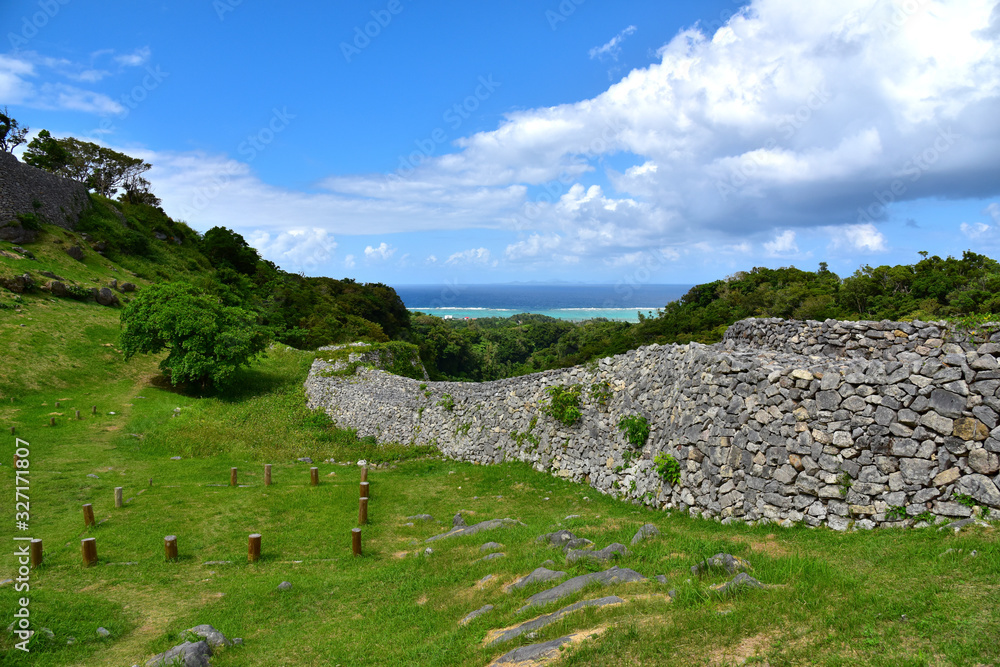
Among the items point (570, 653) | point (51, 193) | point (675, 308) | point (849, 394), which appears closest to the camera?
point (570, 653)

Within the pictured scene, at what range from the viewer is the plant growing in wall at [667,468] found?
11140 millimetres

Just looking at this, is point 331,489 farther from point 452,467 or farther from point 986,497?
point 986,497

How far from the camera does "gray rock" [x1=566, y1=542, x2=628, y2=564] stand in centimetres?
767

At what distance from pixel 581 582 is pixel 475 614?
1710 mm

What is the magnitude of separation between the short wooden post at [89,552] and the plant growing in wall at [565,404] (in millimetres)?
12246

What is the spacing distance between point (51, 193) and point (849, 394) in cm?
6517

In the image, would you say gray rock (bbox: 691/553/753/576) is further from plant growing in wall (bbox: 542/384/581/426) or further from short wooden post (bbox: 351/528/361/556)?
plant growing in wall (bbox: 542/384/581/426)

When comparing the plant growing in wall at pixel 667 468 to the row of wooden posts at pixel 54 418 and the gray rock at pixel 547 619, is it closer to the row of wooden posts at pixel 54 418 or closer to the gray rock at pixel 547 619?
the gray rock at pixel 547 619

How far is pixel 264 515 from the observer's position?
1350cm

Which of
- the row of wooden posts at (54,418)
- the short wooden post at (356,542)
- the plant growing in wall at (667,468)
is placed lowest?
the short wooden post at (356,542)

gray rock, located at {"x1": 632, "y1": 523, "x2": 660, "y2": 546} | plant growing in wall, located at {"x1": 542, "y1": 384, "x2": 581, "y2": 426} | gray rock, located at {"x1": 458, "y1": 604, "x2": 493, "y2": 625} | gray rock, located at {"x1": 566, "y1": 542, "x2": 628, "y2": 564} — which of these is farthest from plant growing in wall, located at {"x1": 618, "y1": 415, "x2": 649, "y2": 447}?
gray rock, located at {"x1": 458, "y1": 604, "x2": 493, "y2": 625}

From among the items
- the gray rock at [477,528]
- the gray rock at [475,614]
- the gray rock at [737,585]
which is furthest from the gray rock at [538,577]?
the gray rock at [477,528]

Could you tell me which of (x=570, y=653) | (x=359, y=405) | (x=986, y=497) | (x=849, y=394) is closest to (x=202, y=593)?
(x=570, y=653)

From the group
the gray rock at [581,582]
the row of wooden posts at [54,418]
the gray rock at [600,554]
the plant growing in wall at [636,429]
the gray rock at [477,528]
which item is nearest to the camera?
the gray rock at [581,582]
